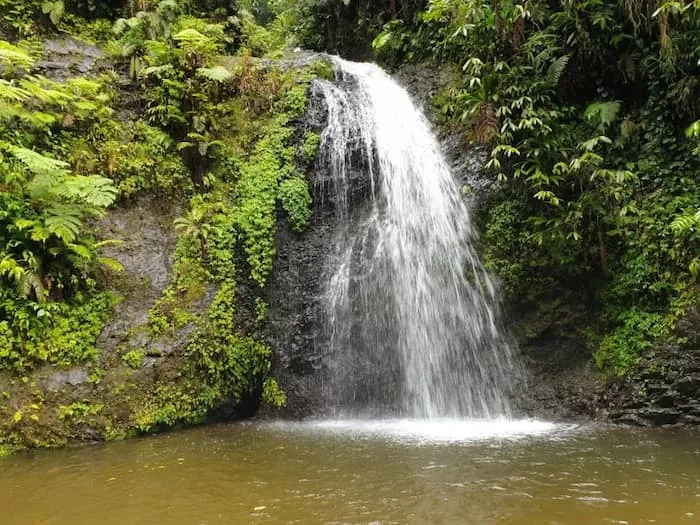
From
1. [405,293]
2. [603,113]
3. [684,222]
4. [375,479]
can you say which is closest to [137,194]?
[405,293]

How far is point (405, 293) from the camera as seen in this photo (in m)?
7.88

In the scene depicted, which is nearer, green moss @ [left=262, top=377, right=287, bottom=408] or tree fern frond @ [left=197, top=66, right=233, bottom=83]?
green moss @ [left=262, top=377, right=287, bottom=408]

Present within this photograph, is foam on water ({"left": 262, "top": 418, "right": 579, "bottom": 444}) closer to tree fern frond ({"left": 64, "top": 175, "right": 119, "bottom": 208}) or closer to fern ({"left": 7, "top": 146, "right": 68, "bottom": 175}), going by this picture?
tree fern frond ({"left": 64, "top": 175, "right": 119, "bottom": 208})

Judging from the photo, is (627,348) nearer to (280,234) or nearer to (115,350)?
(280,234)

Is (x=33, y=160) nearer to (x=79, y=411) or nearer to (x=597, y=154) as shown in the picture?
(x=79, y=411)

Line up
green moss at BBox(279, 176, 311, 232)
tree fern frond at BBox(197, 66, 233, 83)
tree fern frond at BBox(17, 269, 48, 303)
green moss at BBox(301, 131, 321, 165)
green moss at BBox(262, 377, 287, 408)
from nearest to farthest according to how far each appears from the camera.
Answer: tree fern frond at BBox(17, 269, 48, 303) < green moss at BBox(262, 377, 287, 408) < green moss at BBox(279, 176, 311, 232) < green moss at BBox(301, 131, 321, 165) < tree fern frond at BBox(197, 66, 233, 83)

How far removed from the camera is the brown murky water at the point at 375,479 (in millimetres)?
3697

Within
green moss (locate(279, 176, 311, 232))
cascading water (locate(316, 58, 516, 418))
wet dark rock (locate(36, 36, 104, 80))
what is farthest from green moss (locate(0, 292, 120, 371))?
wet dark rock (locate(36, 36, 104, 80))

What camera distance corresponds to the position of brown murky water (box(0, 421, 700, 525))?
146 inches

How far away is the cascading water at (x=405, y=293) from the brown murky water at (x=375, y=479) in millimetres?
1040

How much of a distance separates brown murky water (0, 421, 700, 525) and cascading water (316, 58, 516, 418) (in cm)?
104

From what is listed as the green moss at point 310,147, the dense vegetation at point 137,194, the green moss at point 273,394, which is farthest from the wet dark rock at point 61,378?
the green moss at point 310,147

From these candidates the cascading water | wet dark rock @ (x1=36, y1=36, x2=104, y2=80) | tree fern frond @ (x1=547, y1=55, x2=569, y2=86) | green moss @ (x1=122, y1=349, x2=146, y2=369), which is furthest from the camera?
wet dark rock @ (x1=36, y1=36, x2=104, y2=80)

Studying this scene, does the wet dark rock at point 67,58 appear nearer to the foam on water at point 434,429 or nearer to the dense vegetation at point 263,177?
the dense vegetation at point 263,177
